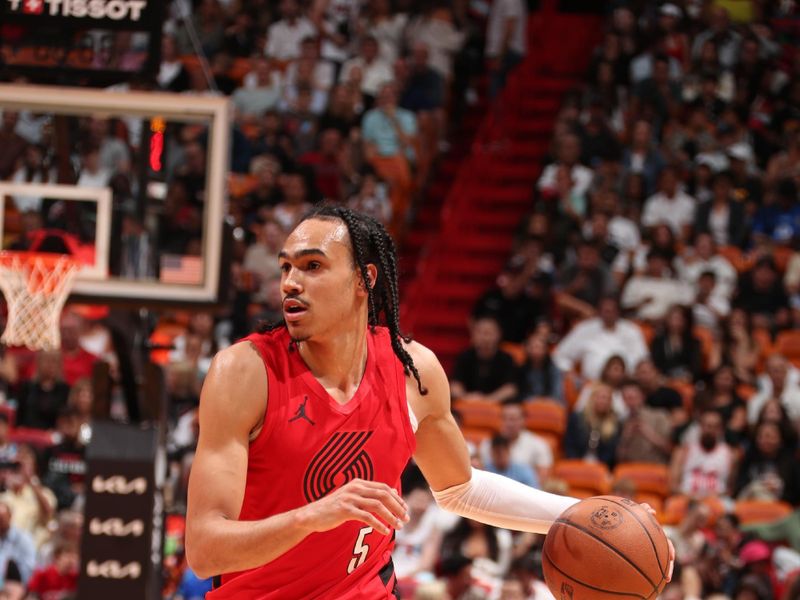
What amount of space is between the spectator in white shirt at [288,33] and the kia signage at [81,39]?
746cm

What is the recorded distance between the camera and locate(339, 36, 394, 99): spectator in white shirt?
1370 cm

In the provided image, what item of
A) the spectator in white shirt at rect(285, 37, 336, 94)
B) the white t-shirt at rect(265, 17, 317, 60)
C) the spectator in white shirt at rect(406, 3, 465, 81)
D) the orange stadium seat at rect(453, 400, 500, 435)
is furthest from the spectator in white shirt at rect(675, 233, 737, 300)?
the white t-shirt at rect(265, 17, 317, 60)

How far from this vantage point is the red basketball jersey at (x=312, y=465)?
3.52 meters

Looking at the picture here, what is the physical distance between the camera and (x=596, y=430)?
33.7ft

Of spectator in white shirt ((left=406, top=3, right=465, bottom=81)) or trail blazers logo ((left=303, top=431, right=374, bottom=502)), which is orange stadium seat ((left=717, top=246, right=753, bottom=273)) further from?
trail blazers logo ((left=303, top=431, right=374, bottom=502))

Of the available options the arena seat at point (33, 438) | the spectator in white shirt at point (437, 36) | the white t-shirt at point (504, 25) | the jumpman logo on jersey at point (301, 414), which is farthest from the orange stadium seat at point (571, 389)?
the jumpman logo on jersey at point (301, 414)

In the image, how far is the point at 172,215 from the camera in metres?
7.87

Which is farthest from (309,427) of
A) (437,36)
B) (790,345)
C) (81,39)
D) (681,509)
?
(437,36)

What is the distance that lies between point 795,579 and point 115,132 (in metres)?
4.73

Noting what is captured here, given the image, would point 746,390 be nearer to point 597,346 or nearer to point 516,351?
point 597,346

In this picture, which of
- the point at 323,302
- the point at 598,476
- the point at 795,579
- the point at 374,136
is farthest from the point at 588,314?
the point at 323,302

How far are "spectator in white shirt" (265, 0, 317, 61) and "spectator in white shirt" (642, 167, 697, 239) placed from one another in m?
4.25

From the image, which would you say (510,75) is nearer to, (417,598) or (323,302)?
(417,598)

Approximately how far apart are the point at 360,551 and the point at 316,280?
752mm
